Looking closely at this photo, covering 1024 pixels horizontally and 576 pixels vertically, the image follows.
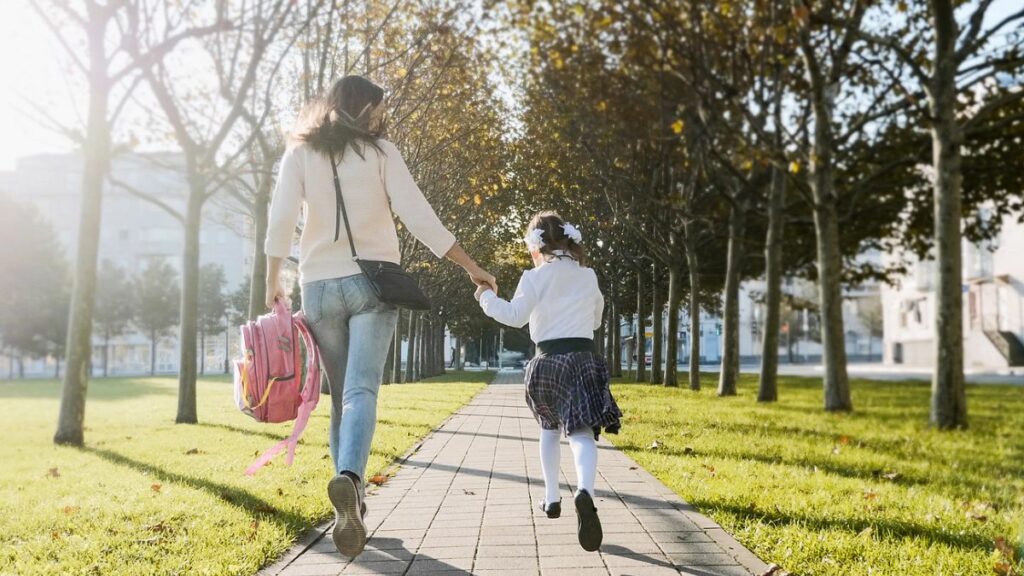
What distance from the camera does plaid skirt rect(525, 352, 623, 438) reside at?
4.67 m

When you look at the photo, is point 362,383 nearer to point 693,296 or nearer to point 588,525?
point 588,525

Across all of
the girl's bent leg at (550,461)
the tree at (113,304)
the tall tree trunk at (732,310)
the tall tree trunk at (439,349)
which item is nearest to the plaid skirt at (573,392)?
the girl's bent leg at (550,461)

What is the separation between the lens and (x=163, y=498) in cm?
635

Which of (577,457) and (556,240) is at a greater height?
(556,240)

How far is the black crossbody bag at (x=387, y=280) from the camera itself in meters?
4.01

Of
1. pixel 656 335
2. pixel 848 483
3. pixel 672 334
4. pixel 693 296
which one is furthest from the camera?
pixel 656 335

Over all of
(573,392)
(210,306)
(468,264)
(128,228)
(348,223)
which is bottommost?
(573,392)

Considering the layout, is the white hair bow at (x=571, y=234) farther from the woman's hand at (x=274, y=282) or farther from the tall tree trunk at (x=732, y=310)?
the tall tree trunk at (x=732, y=310)

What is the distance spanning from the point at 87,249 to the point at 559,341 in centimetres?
923

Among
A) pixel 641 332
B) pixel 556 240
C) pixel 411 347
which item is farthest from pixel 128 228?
pixel 556 240

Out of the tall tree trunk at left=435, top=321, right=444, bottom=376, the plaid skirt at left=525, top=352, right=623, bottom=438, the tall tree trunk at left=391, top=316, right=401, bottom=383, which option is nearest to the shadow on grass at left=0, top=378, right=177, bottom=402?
the tall tree trunk at left=391, top=316, right=401, bottom=383

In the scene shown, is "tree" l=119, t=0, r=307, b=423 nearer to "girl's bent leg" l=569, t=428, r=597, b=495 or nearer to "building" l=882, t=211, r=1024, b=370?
"girl's bent leg" l=569, t=428, r=597, b=495

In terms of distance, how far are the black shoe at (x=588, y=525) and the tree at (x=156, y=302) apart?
63.3 m

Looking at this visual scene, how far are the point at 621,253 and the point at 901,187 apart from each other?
9764mm
